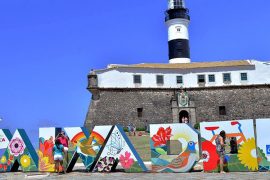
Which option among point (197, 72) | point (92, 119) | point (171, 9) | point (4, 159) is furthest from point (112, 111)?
point (4, 159)

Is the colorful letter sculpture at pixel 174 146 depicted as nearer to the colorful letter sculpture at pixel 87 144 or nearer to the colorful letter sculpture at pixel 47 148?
the colorful letter sculpture at pixel 87 144

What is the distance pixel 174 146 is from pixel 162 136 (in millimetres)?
573

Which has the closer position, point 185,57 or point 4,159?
point 4,159

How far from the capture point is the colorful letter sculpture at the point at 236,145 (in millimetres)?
12883

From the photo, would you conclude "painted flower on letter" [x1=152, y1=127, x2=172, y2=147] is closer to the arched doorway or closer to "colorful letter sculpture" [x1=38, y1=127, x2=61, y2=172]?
"colorful letter sculpture" [x1=38, y1=127, x2=61, y2=172]

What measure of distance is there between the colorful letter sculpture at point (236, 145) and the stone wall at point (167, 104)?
98.9 ft

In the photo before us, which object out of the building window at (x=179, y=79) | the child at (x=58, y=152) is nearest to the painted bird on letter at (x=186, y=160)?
the child at (x=58, y=152)

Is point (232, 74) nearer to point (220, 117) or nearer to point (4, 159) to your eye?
point (220, 117)

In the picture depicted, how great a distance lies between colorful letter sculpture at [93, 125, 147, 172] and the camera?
1391 centimetres

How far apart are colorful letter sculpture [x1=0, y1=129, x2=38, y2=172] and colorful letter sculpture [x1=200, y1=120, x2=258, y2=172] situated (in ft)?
22.7

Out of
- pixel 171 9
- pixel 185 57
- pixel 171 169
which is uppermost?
pixel 171 9

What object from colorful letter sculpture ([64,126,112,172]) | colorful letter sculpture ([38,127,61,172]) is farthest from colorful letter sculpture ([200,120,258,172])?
colorful letter sculpture ([38,127,61,172])

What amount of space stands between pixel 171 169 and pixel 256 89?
34.2 meters

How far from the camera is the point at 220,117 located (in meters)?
44.6
